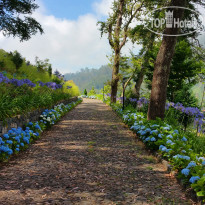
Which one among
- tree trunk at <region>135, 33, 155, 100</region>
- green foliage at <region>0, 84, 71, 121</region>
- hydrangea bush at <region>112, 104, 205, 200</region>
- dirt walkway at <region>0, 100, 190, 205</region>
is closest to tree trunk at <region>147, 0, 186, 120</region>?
hydrangea bush at <region>112, 104, 205, 200</region>

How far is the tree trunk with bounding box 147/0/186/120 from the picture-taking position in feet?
19.4

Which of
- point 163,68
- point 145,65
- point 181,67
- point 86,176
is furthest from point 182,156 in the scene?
point 145,65

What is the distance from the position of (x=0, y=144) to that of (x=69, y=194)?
1.88 m

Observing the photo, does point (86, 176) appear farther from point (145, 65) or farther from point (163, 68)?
point (145, 65)

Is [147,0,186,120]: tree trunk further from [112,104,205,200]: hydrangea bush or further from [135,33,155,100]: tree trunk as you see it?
[135,33,155,100]: tree trunk

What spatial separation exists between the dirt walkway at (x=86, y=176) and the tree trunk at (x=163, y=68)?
141cm

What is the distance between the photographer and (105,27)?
17172 mm

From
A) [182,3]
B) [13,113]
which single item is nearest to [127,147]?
[13,113]

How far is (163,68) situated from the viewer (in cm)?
613

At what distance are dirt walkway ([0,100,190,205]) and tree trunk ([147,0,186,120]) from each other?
1.41 metres

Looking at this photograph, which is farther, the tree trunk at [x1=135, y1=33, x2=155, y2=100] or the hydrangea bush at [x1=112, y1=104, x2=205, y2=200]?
the tree trunk at [x1=135, y1=33, x2=155, y2=100]

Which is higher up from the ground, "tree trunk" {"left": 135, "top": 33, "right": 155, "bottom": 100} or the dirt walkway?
"tree trunk" {"left": 135, "top": 33, "right": 155, "bottom": 100}

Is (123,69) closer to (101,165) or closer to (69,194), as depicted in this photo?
(101,165)

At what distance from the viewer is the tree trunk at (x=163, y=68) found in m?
5.92
